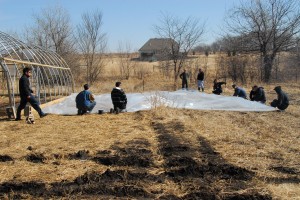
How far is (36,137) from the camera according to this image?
8.69 meters

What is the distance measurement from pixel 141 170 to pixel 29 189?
73.3 inches

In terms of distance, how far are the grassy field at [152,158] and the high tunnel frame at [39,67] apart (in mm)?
4023

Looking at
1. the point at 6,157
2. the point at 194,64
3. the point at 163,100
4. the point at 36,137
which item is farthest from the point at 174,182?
the point at 194,64

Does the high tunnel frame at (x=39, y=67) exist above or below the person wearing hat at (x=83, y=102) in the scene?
above

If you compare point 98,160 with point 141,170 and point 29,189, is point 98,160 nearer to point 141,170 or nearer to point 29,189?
point 141,170

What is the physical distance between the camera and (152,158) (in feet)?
21.6

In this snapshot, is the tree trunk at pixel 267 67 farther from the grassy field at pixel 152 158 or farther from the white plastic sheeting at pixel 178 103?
the grassy field at pixel 152 158

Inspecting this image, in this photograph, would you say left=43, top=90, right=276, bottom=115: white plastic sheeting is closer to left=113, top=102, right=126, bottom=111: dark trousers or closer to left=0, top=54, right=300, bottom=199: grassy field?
left=113, top=102, right=126, bottom=111: dark trousers

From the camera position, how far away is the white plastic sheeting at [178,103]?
42.7ft

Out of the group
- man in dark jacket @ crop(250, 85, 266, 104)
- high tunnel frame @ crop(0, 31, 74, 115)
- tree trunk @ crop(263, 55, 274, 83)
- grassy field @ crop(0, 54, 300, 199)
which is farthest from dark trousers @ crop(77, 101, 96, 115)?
tree trunk @ crop(263, 55, 274, 83)

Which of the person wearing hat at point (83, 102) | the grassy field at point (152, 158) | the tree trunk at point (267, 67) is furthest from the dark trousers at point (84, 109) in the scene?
the tree trunk at point (267, 67)

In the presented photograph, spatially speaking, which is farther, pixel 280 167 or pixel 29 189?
pixel 280 167

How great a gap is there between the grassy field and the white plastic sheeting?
1.68 metres

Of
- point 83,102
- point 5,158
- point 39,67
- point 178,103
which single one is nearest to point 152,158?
point 5,158
